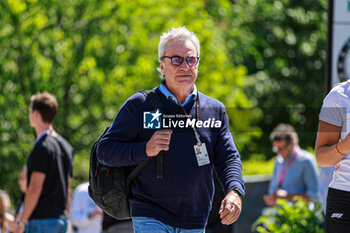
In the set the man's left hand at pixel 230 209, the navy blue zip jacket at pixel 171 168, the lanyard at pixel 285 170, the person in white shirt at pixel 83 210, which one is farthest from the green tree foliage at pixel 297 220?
the man's left hand at pixel 230 209

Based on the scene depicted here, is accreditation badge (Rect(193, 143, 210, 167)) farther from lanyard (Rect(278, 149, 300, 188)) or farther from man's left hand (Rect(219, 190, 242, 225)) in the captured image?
lanyard (Rect(278, 149, 300, 188))

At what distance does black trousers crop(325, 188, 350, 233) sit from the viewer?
370 centimetres

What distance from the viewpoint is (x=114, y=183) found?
379 centimetres

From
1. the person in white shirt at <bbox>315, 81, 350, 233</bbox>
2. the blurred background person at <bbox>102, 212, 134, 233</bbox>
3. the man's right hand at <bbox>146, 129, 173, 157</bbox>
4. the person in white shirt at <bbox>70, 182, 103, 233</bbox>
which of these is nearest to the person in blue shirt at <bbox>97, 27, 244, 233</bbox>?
the man's right hand at <bbox>146, 129, 173, 157</bbox>

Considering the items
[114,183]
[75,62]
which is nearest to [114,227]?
[114,183]

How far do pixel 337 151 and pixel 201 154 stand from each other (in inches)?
29.7

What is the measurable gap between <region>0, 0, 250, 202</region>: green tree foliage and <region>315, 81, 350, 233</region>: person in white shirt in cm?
680

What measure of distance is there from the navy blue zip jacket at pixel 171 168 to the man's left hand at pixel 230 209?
8cm

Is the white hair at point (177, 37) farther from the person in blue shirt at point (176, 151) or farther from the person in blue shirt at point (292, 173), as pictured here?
the person in blue shirt at point (292, 173)

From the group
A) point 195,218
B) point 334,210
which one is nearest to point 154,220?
point 195,218

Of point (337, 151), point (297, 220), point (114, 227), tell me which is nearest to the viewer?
point (337, 151)

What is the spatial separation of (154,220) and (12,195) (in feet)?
22.9

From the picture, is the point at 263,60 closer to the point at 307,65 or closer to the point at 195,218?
the point at 307,65

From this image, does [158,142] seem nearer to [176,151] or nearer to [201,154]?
[176,151]
